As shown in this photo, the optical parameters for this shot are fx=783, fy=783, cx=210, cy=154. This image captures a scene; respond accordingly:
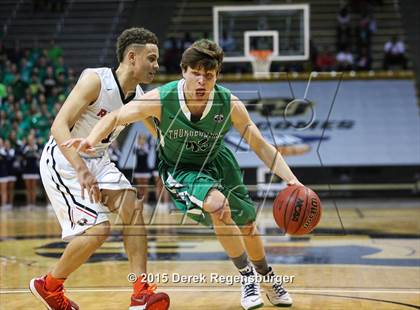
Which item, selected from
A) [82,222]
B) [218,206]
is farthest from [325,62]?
[82,222]

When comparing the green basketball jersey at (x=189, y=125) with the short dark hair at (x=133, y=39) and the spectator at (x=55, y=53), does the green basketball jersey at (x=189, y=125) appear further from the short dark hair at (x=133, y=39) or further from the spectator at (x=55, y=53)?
the spectator at (x=55, y=53)

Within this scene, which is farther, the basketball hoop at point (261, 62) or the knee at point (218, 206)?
the basketball hoop at point (261, 62)

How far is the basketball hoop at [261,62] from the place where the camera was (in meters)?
17.0

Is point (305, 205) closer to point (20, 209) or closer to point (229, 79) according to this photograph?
point (20, 209)

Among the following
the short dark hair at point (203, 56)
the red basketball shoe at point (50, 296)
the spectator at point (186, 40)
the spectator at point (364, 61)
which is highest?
the short dark hair at point (203, 56)

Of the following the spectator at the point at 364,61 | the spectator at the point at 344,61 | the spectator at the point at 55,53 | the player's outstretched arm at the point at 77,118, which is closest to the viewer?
the player's outstretched arm at the point at 77,118

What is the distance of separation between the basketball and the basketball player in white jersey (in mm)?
952

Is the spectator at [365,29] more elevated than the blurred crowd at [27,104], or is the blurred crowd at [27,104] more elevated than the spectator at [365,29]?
the spectator at [365,29]

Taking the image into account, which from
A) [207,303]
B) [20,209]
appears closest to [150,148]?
[20,209]

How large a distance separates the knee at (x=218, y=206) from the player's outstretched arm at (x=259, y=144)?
1.54 feet

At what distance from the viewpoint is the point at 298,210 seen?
17.3 ft

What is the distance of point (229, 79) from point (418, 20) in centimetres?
601

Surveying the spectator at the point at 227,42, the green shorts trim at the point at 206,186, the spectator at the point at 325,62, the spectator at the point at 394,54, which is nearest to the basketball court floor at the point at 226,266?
the green shorts trim at the point at 206,186

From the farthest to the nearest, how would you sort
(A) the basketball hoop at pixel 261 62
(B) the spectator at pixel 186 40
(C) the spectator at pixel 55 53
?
(C) the spectator at pixel 55 53, (B) the spectator at pixel 186 40, (A) the basketball hoop at pixel 261 62
